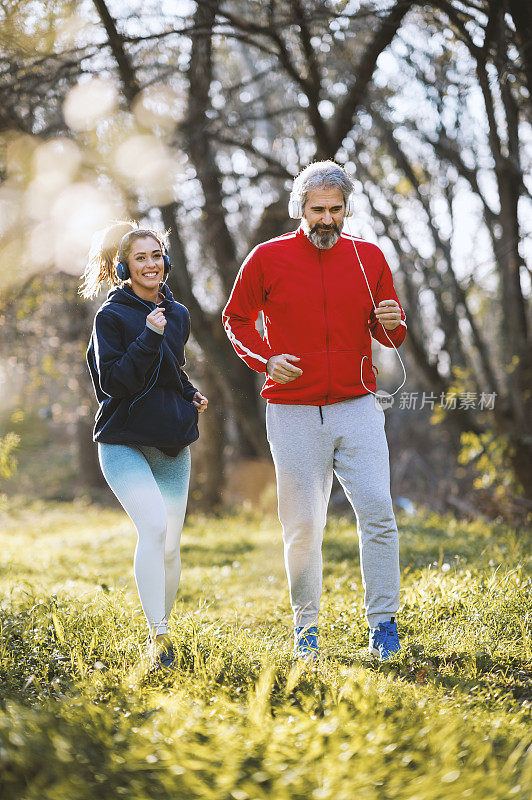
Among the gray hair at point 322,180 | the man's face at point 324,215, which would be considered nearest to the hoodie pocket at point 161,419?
the man's face at point 324,215

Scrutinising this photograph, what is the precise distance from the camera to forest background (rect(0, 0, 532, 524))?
6.49m

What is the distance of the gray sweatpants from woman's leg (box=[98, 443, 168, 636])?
0.57 metres

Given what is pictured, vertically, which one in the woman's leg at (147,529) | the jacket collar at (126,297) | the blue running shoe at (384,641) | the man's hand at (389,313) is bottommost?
the blue running shoe at (384,641)

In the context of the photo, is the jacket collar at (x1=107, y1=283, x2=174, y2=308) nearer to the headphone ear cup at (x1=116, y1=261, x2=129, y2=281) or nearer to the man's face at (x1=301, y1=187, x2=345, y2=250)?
the headphone ear cup at (x1=116, y1=261, x2=129, y2=281)

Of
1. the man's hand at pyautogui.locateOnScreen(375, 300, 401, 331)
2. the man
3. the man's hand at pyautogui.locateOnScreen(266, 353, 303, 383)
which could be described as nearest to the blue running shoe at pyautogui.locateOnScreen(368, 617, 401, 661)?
the man

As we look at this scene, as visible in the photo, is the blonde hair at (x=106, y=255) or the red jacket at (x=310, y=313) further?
the blonde hair at (x=106, y=255)

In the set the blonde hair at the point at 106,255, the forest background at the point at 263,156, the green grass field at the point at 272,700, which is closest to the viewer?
the green grass field at the point at 272,700

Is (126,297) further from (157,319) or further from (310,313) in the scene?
(310,313)

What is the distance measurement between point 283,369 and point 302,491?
57cm

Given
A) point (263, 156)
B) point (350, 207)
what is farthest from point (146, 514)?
point (263, 156)

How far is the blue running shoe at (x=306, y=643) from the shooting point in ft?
10.7

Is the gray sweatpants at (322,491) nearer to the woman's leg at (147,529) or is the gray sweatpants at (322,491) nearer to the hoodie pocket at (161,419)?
the hoodie pocket at (161,419)

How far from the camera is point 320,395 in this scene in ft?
11.3

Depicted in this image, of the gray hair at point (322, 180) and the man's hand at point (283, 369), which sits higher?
the gray hair at point (322, 180)
